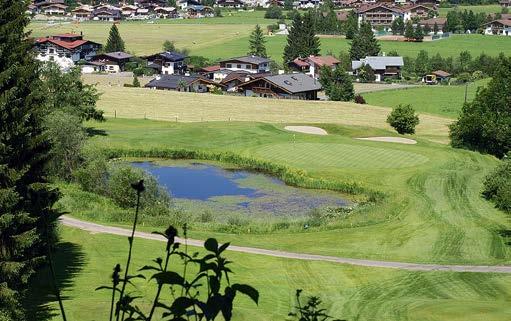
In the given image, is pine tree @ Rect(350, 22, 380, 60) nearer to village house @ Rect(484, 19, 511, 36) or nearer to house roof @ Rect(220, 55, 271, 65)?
house roof @ Rect(220, 55, 271, 65)

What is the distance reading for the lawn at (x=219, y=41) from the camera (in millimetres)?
130625

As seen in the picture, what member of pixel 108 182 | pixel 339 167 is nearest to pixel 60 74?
pixel 108 182

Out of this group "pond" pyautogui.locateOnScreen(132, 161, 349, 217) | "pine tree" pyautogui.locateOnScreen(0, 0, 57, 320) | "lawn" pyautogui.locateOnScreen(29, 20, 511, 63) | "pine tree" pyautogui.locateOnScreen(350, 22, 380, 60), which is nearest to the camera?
"pine tree" pyautogui.locateOnScreen(0, 0, 57, 320)

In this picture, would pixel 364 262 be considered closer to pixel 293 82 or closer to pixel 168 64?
pixel 293 82

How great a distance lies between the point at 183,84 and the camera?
3713 inches

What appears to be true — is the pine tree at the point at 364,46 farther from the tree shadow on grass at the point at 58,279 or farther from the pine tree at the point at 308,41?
the tree shadow on grass at the point at 58,279

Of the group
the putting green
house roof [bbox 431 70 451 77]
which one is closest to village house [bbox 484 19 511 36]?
house roof [bbox 431 70 451 77]

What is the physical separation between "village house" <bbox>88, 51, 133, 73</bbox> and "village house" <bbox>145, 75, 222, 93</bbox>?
1875 centimetres

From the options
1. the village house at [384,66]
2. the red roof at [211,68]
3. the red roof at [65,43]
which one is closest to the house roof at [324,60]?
the village house at [384,66]

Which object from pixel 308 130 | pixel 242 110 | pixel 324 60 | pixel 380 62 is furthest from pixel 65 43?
pixel 308 130

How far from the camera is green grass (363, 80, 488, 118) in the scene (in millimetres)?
83438

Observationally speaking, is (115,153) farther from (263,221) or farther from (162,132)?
(263,221)

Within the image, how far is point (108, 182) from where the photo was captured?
45750mm

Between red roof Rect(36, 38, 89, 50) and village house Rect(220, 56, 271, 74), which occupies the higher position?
red roof Rect(36, 38, 89, 50)
